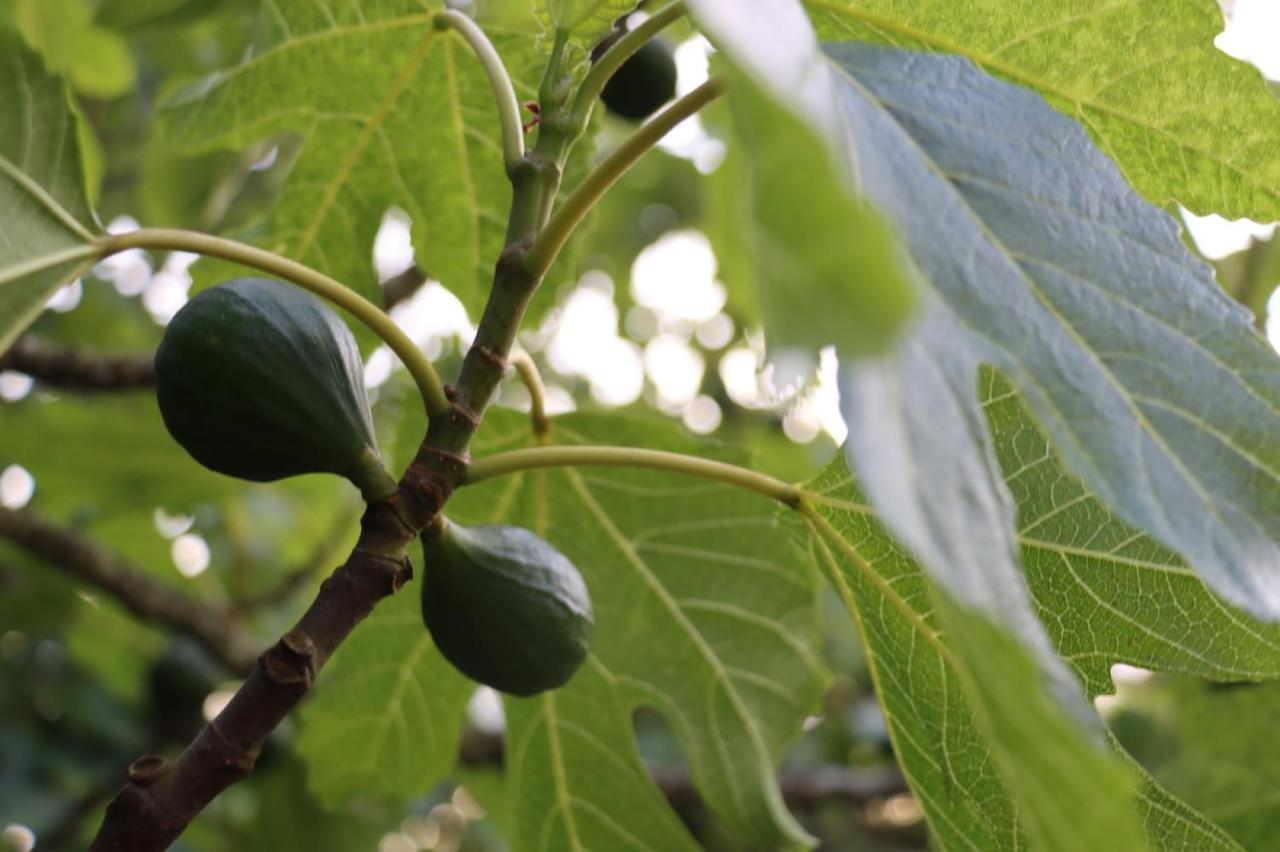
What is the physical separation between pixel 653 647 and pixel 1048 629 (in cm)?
67

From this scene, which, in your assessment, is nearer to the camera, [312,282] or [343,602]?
[343,602]

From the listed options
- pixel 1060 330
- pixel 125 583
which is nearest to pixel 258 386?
pixel 1060 330

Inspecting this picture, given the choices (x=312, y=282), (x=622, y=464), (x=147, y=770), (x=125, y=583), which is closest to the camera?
(x=147, y=770)

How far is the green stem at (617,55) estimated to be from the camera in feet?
4.39

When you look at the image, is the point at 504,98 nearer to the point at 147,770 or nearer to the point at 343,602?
the point at 343,602

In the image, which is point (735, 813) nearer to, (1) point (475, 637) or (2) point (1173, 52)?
(1) point (475, 637)

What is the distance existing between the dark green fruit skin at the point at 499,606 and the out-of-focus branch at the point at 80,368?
1.48 m

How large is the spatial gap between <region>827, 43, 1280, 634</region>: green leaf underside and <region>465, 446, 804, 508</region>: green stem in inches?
21.5

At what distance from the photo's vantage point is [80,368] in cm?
269

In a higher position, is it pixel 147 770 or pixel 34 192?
pixel 34 192

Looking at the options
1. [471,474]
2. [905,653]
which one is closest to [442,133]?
[471,474]

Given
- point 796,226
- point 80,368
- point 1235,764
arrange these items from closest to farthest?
point 796,226
point 1235,764
point 80,368

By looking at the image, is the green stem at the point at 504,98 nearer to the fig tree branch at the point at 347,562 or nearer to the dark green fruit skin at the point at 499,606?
Answer: the fig tree branch at the point at 347,562

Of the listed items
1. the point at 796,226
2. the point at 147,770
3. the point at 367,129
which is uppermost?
the point at 796,226
